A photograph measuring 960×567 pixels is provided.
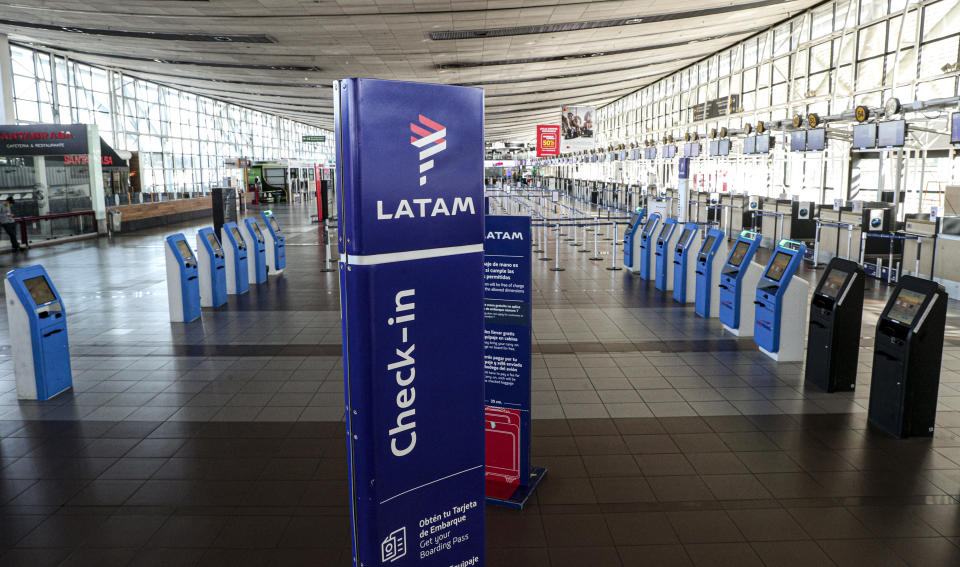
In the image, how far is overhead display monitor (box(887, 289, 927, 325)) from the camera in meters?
4.94

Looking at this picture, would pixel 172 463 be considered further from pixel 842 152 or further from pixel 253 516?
pixel 842 152

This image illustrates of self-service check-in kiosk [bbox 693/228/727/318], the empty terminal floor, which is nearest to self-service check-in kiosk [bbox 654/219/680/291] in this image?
self-service check-in kiosk [bbox 693/228/727/318]

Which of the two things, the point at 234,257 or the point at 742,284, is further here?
the point at 234,257

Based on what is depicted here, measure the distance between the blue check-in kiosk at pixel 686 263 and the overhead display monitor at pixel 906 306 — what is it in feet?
15.9

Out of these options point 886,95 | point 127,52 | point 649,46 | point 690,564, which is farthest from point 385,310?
point 127,52

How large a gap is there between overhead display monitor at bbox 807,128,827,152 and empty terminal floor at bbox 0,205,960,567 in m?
7.71

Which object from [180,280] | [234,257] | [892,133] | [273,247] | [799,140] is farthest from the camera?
[799,140]

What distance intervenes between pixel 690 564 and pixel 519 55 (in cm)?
2371

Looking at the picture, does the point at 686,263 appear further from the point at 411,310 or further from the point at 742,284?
the point at 411,310

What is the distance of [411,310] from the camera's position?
2424 mm

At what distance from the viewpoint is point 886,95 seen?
50.9ft

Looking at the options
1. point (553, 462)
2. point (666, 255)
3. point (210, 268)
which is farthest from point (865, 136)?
point (210, 268)

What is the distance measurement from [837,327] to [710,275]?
10.8 feet

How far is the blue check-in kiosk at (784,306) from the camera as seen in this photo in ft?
22.6
